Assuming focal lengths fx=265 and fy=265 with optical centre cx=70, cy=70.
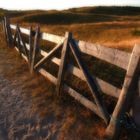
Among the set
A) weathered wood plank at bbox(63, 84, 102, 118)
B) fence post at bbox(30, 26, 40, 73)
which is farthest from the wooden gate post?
fence post at bbox(30, 26, 40, 73)

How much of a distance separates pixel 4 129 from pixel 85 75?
7.54 feet

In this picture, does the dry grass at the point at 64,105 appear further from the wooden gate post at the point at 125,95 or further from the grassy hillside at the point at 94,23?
the grassy hillside at the point at 94,23

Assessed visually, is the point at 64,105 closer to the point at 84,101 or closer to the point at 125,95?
the point at 84,101

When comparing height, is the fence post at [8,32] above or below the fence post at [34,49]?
below

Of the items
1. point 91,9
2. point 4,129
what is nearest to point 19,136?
point 4,129

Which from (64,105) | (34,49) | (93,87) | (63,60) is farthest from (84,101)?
(34,49)

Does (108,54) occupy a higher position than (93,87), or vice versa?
(108,54)

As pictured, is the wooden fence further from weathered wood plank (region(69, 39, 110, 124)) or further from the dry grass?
the dry grass

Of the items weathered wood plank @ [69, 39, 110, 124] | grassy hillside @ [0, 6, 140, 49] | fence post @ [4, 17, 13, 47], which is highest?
weathered wood plank @ [69, 39, 110, 124]

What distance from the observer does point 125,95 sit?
5074 mm

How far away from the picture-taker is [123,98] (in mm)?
5121

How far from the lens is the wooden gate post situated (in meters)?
4.76

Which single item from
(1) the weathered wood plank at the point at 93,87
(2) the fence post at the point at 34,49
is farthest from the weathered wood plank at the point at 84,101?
(2) the fence post at the point at 34,49

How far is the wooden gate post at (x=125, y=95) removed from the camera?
4758 millimetres
